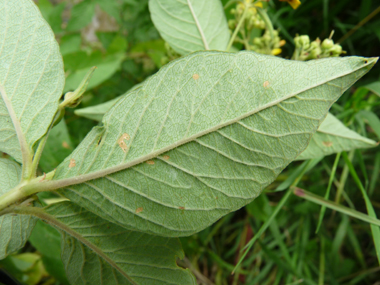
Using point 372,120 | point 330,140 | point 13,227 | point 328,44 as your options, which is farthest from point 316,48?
point 13,227

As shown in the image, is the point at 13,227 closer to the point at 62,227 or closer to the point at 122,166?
the point at 62,227

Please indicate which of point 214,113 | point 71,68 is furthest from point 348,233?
point 71,68

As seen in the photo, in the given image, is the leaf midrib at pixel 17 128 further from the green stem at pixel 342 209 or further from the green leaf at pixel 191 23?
the green stem at pixel 342 209

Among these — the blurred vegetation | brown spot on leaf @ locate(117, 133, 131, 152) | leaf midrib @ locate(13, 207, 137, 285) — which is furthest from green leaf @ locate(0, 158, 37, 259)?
the blurred vegetation

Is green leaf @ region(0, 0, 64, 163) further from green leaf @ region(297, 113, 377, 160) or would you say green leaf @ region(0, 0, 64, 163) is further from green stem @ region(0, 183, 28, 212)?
green leaf @ region(297, 113, 377, 160)

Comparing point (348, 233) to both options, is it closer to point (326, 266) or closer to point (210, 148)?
point (326, 266)

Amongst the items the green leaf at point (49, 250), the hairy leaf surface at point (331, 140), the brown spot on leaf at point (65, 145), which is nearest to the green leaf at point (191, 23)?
the hairy leaf surface at point (331, 140)

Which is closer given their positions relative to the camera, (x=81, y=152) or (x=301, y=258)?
(x=81, y=152)
